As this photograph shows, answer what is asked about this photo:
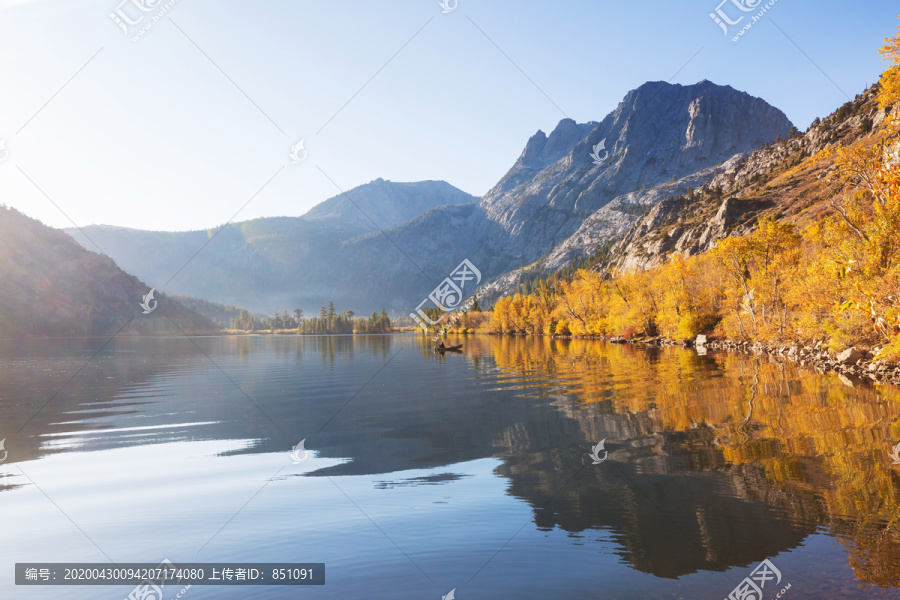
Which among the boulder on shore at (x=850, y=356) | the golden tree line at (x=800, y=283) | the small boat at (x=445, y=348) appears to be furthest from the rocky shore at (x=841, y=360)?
the small boat at (x=445, y=348)

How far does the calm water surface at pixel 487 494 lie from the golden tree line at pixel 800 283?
11.6 meters

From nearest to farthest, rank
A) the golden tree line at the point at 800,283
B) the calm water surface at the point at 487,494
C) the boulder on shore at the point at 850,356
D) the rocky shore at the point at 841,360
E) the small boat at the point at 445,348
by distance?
the calm water surface at the point at 487,494, the golden tree line at the point at 800,283, the rocky shore at the point at 841,360, the boulder on shore at the point at 850,356, the small boat at the point at 445,348

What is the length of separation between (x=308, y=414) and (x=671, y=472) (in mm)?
23230

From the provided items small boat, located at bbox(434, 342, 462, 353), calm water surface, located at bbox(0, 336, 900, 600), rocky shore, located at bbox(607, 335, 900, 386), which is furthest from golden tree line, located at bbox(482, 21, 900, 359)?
small boat, located at bbox(434, 342, 462, 353)

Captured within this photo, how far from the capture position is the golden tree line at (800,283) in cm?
3481

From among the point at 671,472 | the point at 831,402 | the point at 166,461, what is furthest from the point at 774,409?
the point at 166,461

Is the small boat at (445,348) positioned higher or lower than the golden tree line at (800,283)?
lower

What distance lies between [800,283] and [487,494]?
55.8m

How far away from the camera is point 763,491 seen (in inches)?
563

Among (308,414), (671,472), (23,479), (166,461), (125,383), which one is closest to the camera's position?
(671,472)

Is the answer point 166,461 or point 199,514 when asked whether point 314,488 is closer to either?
point 199,514

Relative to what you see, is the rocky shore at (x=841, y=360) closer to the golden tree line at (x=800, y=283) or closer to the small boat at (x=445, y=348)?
the golden tree line at (x=800, y=283)

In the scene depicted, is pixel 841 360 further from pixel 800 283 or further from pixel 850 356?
pixel 800 283

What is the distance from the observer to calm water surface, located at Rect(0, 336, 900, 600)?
10.2 metres
